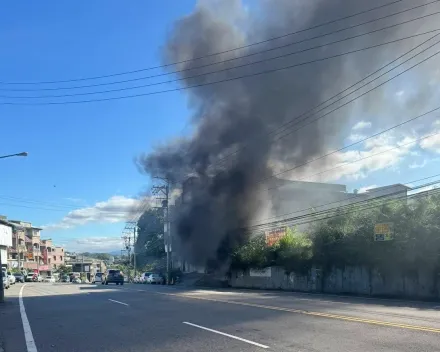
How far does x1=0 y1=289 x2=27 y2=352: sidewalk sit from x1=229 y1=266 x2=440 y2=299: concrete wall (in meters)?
18.1

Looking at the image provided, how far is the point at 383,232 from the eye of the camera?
83.6ft

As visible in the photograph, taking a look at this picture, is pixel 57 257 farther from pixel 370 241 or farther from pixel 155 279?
pixel 370 241

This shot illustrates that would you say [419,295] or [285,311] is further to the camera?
[419,295]

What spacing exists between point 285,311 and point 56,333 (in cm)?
651

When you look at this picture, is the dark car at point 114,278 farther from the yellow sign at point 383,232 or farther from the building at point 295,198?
the yellow sign at point 383,232

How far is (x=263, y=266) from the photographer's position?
1539 inches

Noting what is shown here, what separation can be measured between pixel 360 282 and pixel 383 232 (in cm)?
396

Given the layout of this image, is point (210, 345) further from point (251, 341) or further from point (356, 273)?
point (356, 273)

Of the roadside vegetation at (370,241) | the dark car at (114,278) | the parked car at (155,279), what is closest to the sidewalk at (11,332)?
the roadside vegetation at (370,241)

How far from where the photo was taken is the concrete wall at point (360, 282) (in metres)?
23.7

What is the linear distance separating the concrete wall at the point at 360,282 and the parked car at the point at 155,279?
757 inches

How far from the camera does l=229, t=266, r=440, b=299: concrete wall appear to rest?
2367cm

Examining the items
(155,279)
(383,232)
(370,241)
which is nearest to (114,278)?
(155,279)

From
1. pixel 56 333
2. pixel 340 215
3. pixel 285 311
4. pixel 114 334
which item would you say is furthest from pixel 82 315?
pixel 340 215
